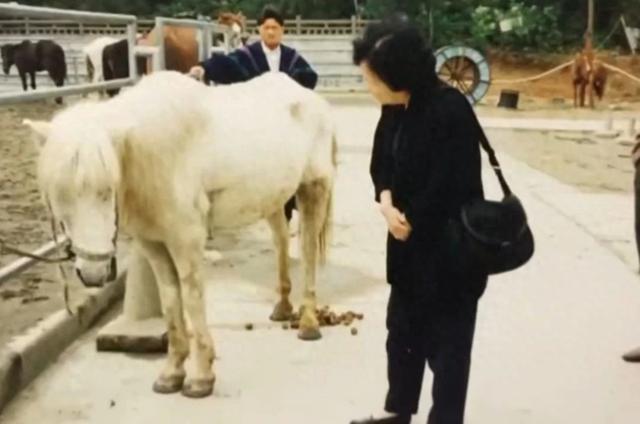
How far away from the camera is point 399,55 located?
127 inches

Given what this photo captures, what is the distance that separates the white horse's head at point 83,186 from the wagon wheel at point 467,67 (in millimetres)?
19337

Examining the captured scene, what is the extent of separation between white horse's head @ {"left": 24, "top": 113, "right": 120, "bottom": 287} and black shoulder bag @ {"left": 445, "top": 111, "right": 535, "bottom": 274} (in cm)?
110

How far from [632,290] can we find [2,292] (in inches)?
140

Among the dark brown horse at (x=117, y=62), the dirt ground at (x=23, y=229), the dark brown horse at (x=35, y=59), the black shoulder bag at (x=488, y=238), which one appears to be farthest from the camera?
the dark brown horse at (x=117, y=62)

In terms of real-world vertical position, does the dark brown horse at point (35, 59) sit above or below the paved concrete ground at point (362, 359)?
above

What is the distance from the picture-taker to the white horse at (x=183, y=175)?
3389 mm

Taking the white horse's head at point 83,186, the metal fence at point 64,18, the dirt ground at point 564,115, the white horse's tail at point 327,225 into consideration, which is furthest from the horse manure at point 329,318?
the dirt ground at point 564,115

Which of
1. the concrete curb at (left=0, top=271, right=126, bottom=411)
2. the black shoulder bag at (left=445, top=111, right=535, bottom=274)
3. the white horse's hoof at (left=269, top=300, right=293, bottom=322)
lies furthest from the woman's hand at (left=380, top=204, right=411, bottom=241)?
the white horse's hoof at (left=269, top=300, right=293, bottom=322)

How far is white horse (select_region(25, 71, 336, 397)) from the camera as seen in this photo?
339cm

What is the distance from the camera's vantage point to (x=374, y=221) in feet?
27.0

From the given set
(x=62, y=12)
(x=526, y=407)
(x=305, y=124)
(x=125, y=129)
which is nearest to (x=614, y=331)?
(x=526, y=407)

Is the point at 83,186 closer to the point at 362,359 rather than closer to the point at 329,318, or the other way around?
the point at 362,359

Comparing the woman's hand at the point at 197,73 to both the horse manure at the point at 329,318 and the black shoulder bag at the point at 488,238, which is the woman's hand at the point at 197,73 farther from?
the black shoulder bag at the point at 488,238

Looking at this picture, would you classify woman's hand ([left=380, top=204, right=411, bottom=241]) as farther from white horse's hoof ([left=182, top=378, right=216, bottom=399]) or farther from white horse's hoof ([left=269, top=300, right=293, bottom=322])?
white horse's hoof ([left=269, top=300, right=293, bottom=322])
